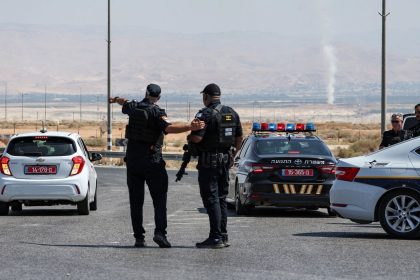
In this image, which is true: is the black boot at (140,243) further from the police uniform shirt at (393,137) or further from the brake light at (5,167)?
the police uniform shirt at (393,137)

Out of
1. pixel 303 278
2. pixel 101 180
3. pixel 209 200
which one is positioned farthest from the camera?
pixel 101 180

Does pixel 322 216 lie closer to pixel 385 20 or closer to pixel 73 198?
pixel 73 198

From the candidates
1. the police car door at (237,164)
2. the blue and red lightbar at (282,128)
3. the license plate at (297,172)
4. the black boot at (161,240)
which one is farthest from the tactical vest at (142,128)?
the blue and red lightbar at (282,128)

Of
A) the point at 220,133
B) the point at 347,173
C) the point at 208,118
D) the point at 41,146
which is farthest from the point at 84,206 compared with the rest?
the point at 208,118

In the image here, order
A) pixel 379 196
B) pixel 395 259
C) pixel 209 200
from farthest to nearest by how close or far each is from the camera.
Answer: pixel 379 196 → pixel 209 200 → pixel 395 259

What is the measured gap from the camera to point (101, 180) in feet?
114

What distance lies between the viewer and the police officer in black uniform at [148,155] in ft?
46.3

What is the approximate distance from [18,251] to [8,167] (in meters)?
6.65

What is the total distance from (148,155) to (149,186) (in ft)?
1.22

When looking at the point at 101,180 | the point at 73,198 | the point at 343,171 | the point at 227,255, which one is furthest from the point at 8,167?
the point at 101,180

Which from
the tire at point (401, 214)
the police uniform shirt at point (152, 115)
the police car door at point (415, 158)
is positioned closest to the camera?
the police uniform shirt at point (152, 115)

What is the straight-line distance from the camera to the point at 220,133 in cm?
1417

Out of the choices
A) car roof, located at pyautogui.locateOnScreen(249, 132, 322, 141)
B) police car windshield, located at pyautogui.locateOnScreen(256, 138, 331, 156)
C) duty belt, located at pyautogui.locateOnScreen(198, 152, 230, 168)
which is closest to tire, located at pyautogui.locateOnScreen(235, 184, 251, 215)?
police car windshield, located at pyautogui.locateOnScreen(256, 138, 331, 156)

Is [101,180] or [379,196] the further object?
[101,180]
